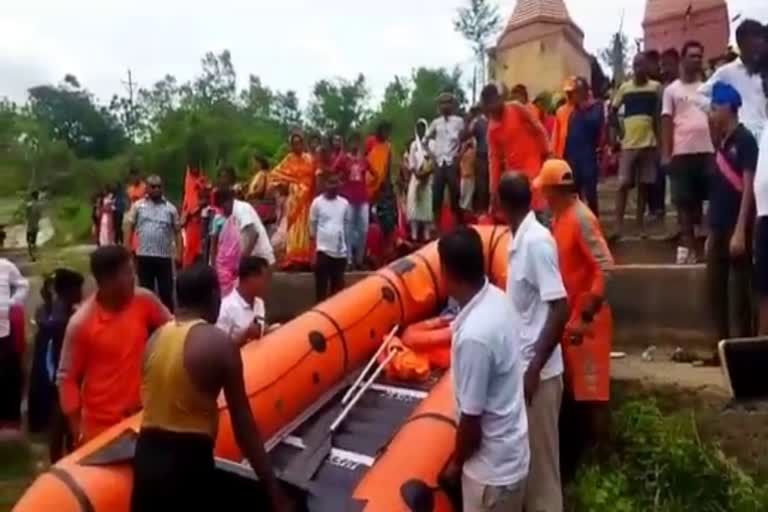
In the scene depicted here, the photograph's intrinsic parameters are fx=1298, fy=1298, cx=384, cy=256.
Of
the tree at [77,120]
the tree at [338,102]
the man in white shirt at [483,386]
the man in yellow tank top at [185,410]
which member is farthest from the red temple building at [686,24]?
the tree at [77,120]

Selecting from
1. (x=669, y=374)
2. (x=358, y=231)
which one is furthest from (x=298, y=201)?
(x=669, y=374)

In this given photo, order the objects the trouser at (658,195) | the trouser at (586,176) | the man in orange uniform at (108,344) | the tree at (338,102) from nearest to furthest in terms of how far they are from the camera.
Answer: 1. the man in orange uniform at (108,344)
2. the trouser at (586,176)
3. the trouser at (658,195)
4. the tree at (338,102)

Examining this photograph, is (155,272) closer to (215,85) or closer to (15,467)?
(15,467)

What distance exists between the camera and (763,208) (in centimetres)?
609

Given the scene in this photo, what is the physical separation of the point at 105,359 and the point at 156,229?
535cm

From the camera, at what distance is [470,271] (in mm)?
4551

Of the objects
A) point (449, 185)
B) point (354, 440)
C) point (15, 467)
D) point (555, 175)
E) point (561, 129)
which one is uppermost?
point (561, 129)

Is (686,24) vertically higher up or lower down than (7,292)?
higher up

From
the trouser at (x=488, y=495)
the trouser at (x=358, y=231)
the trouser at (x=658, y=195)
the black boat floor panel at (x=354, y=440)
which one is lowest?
the black boat floor panel at (x=354, y=440)

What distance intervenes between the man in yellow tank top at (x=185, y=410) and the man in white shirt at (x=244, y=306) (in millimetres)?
2212

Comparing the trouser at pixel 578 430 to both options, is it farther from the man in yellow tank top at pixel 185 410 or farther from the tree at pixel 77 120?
the tree at pixel 77 120

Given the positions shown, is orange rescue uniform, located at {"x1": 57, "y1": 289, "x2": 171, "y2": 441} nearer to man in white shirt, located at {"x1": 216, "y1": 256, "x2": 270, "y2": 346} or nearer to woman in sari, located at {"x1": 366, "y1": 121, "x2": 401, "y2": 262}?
man in white shirt, located at {"x1": 216, "y1": 256, "x2": 270, "y2": 346}

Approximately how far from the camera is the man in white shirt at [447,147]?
1245 cm

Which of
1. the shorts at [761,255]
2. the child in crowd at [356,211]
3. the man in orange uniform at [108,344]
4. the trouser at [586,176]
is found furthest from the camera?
the child in crowd at [356,211]
